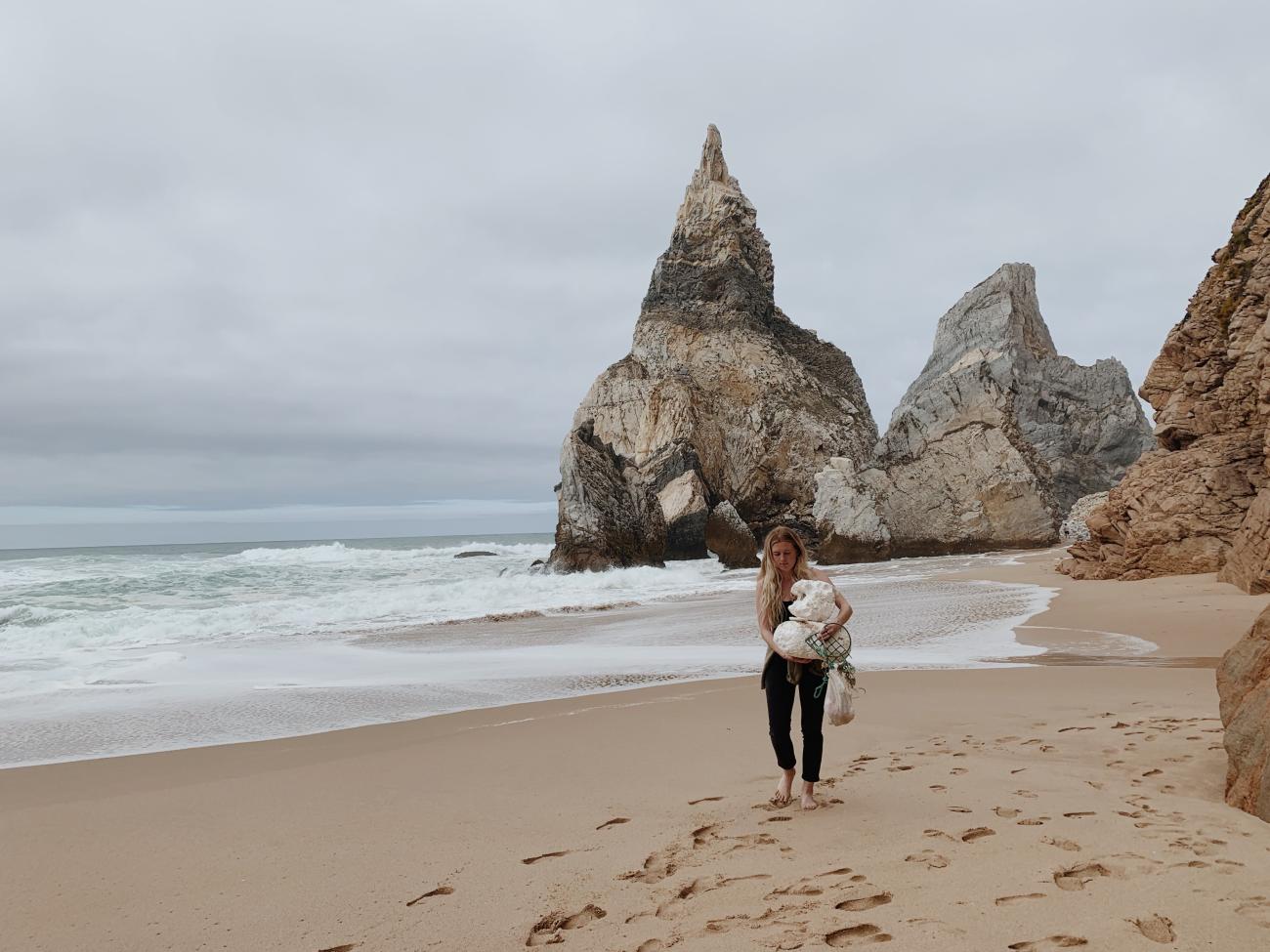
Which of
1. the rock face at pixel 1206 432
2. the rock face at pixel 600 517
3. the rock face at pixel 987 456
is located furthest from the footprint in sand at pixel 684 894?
the rock face at pixel 987 456

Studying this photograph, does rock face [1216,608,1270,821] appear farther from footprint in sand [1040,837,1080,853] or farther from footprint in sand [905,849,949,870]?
footprint in sand [905,849,949,870]

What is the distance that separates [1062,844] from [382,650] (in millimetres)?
9798

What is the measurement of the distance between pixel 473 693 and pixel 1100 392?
Result: 48.5 m

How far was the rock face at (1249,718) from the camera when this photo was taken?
→ 3.46 metres

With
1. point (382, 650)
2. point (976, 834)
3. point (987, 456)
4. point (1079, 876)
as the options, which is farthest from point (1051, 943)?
point (987, 456)

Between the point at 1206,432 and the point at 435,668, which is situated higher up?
the point at 1206,432

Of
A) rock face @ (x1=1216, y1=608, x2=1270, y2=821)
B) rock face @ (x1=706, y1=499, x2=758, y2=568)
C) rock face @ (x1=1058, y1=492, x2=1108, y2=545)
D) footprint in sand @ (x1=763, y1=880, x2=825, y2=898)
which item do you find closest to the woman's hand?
footprint in sand @ (x1=763, y1=880, x2=825, y2=898)

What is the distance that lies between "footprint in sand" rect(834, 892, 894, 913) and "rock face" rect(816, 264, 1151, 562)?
2744 centimetres

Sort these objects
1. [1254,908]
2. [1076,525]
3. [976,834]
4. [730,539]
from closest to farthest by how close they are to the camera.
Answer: [1254,908] → [976,834] → [1076,525] → [730,539]

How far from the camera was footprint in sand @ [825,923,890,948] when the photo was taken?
97.4 inches

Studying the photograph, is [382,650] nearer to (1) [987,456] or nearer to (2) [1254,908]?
(2) [1254,908]

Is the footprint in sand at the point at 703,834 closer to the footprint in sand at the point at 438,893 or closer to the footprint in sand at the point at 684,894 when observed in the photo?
the footprint in sand at the point at 684,894

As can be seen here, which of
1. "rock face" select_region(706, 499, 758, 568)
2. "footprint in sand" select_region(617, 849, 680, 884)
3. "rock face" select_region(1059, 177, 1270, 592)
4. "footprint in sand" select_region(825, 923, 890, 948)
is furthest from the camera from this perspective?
"rock face" select_region(706, 499, 758, 568)

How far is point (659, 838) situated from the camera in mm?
3553
